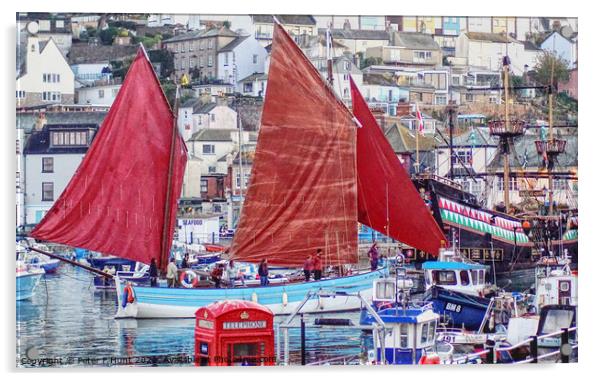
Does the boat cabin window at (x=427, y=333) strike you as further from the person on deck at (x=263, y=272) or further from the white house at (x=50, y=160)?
the white house at (x=50, y=160)

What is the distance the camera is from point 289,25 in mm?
17438

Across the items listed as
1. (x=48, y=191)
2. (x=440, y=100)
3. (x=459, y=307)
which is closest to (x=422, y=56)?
(x=440, y=100)

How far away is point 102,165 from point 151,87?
86 cm

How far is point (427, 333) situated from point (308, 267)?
1.32 meters

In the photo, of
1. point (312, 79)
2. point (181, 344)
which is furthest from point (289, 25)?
point (181, 344)

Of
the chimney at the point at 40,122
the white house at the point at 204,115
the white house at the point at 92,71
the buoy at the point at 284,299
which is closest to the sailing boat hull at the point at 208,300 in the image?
the buoy at the point at 284,299

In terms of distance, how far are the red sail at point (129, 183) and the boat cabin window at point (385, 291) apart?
2008 mm

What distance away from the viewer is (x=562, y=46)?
17.6 m

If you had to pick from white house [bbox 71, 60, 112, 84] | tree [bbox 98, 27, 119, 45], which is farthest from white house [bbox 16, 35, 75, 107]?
tree [bbox 98, 27, 119, 45]

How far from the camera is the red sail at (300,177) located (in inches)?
698

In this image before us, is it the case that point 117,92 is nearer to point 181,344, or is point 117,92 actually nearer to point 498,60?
point 181,344

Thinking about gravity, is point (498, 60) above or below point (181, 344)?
above

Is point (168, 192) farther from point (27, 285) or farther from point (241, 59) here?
point (27, 285)
